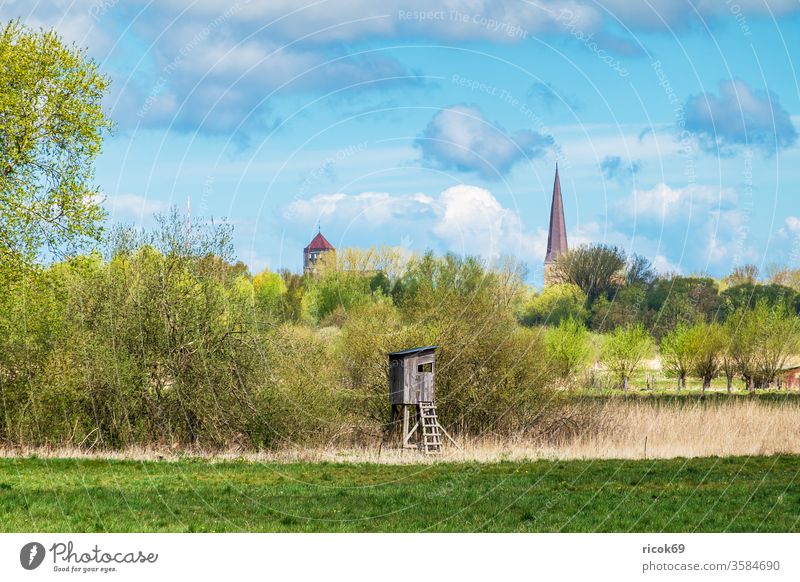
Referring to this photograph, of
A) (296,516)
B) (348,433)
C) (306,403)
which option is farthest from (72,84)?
(296,516)

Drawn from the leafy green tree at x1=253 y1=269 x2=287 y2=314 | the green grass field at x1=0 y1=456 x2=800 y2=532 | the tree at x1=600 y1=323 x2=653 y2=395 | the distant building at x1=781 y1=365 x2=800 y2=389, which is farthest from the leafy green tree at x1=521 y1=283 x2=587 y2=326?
the green grass field at x1=0 y1=456 x2=800 y2=532

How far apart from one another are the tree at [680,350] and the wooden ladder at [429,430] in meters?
41.0

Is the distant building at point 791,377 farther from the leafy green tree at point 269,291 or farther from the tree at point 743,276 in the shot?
the leafy green tree at point 269,291

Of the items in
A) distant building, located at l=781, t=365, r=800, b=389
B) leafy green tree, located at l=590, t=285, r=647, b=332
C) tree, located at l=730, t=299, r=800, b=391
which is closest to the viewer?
tree, located at l=730, t=299, r=800, b=391

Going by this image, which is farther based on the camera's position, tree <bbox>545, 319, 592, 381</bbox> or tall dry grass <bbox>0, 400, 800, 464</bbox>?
tree <bbox>545, 319, 592, 381</bbox>

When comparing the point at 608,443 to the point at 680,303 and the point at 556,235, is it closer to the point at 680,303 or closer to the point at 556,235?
the point at 680,303

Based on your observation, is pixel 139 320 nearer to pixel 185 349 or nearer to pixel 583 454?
pixel 185 349

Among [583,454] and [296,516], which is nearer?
[296,516]

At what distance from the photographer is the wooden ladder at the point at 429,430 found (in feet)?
98.4

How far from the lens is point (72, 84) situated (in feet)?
92.8

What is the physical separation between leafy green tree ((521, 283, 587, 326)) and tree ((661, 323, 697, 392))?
649 centimetres

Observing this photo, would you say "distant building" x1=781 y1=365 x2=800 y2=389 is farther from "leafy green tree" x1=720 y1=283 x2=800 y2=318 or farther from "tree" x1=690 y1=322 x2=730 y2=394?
"tree" x1=690 y1=322 x2=730 y2=394

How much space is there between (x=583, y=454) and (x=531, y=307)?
42.7 meters

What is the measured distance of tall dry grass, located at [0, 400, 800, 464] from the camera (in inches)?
1077
